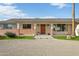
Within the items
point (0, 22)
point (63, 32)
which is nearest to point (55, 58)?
point (63, 32)

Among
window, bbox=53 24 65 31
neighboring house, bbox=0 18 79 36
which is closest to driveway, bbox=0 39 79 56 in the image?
neighboring house, bbox=0 18 79 36

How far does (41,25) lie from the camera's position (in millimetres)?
34625

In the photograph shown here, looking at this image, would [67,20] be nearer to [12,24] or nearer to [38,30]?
[38,30]

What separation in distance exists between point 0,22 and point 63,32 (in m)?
8.79

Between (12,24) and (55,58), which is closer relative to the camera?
(55,58)

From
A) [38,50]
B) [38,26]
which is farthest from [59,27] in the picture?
[38,50]

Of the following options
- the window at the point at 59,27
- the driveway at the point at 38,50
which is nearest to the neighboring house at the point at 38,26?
the window at the point at 59,27

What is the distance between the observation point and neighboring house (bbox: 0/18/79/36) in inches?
1316

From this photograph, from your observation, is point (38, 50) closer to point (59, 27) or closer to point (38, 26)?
point (59, 27)

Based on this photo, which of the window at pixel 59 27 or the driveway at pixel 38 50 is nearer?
the driveway at pixel 38 50

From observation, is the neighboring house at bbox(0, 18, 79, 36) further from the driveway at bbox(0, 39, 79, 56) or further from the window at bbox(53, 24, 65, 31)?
the driveway at bbox(0, 39, 79, 56)

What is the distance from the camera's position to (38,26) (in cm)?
3450

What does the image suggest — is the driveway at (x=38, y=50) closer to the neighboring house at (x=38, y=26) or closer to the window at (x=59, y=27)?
the neighboring house at (x=38, y=26)

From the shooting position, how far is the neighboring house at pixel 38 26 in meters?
33.4
